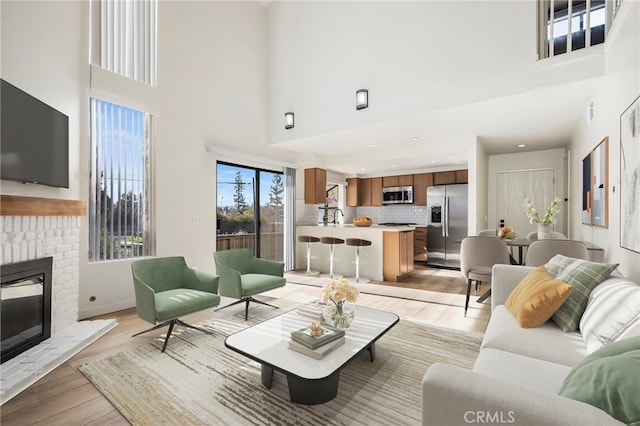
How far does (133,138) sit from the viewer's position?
3766 mm

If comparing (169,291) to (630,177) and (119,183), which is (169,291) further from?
(630,177)

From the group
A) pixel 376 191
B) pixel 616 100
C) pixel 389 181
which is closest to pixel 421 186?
pixel 389 181

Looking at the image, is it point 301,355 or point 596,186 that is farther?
point 596,186

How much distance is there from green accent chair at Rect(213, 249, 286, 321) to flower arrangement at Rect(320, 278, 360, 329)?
138 centimetres

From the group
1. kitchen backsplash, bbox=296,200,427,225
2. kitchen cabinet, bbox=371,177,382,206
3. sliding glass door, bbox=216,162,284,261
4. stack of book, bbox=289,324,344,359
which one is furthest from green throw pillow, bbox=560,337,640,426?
kitchen cabinet, bbox=371,177,382,206

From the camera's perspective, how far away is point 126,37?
373 centimetres

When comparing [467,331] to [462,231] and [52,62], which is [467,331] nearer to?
[462,231]

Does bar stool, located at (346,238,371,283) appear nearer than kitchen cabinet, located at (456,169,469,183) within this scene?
Yes

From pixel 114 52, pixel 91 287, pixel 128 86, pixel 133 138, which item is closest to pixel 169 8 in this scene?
pixel 114 52

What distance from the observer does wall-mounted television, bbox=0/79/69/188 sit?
2.23 meters

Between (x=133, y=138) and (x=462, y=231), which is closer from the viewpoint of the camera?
(x=133, y=138)

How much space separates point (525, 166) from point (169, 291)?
6.44m

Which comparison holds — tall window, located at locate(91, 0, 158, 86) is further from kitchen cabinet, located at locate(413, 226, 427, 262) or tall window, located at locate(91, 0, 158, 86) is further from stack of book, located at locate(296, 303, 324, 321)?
kitchen cabinet, located at locate(413, 226, 427, 262)

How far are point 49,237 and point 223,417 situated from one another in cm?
234
